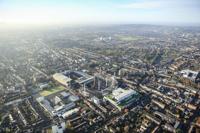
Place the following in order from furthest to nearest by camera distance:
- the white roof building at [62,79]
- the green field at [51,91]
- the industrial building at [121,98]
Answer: the white roof building at [62,79]
the green field at [51,91]
the industrial building at [121,98]

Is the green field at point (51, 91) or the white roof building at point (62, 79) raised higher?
the white roof building at point (62, 79)

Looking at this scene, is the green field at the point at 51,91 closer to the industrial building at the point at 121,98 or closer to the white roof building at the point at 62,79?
the white roof building at the point at 62,79

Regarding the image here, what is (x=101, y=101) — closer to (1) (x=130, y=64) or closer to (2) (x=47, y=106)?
(2) (x=47, y=106)

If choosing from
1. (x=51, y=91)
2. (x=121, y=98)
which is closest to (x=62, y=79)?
(x=51, y=91)

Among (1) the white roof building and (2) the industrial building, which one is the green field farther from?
(2) the industrial building

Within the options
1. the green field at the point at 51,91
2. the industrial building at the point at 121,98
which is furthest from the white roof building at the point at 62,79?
the industrial building at the point at 121,98

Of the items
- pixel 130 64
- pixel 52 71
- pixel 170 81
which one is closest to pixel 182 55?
pixel 130 64

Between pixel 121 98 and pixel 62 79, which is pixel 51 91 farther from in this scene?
pixel 121 98

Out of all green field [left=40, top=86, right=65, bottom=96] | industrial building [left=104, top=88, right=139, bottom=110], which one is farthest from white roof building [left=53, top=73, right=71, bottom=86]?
industrial building [left=104, top=88, right=139, bottom=110]

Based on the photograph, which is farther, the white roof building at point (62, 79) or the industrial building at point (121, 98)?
the white roof building at point (62, 79)

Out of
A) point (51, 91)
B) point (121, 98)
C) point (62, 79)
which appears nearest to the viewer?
point (121, 98)

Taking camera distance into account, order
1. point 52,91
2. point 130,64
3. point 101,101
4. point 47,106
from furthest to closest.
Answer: point 130,64, point 52,91, point 101,101, point 47,106
